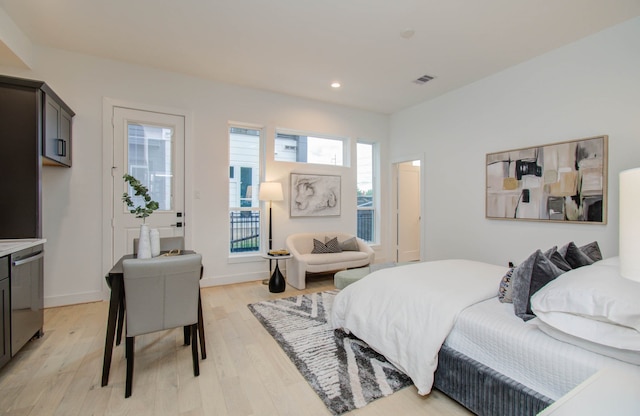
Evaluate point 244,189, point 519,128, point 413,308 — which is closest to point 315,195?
point 244,189

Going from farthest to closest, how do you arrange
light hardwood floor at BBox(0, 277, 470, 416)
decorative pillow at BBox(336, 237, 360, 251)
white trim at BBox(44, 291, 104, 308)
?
decorative pillow at BBox(336, 237, 360, 251) < white trim at BBox(44, 291, 104, 308) < light hardwood floor at BBox(0, 277, 470, 416)

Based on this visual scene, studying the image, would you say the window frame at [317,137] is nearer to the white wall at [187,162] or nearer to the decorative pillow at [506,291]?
the white wall at [187,162]

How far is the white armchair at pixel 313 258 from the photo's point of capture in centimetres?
407

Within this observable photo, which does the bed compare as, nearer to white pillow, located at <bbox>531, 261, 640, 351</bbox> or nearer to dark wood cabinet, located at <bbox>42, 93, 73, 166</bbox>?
white pillow, located at <bbox>531, 261, 640, 351</bbox>

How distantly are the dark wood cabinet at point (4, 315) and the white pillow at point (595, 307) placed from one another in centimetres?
321

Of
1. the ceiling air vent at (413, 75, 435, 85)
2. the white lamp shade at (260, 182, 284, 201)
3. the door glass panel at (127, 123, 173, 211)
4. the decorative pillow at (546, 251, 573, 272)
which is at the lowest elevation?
the decorative pillow at (546, 251, 573, 272)

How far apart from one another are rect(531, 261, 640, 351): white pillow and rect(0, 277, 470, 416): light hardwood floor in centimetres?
80

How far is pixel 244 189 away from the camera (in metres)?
4.61

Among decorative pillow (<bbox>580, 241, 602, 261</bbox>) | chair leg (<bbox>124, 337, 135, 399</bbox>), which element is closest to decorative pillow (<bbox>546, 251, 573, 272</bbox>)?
decorative pillow (<bbox>580, 241, 602, 261</bbox>)

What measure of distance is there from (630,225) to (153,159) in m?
4.38

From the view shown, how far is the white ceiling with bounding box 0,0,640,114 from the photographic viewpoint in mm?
2600

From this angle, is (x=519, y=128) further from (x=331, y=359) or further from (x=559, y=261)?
(x=331, y=359)

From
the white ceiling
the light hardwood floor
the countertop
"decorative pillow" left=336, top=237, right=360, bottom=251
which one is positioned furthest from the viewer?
"decorative pillow" left=336, top=237, right=360, bottom=251

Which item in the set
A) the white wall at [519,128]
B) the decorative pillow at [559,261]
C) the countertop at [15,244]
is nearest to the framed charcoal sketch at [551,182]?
the white wall at [519,128]
